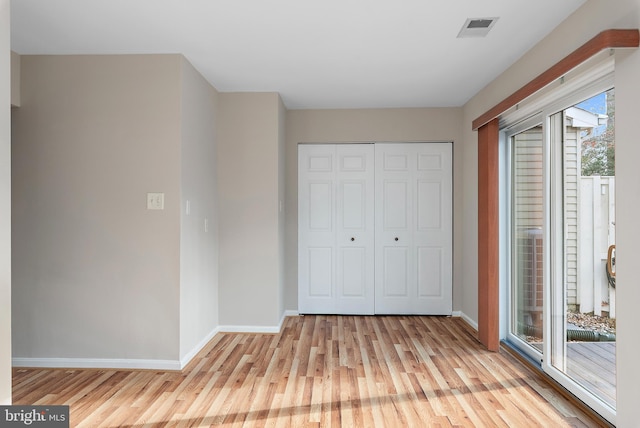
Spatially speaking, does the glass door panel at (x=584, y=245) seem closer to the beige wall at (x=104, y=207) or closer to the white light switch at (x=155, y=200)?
the beige wall at (x=104, y=207)

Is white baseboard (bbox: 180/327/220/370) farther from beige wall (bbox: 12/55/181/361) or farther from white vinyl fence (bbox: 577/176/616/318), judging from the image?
white vinyl fence (bbox: 577/176/616/318)

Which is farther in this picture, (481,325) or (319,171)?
(319,171)

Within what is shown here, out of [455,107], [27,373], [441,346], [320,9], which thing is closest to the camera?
[320,9]

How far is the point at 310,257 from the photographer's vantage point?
539 cm

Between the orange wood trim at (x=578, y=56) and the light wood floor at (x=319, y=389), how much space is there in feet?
6.81

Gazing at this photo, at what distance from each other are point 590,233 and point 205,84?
11.1ft

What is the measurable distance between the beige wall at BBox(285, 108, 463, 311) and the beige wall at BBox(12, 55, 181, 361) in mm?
2039

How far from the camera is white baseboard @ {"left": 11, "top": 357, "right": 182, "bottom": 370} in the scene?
3.46 m

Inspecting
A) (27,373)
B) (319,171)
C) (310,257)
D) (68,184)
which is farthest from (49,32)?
(310,257)

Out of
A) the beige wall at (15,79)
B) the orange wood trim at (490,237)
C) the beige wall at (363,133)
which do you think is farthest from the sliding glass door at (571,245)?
the beige wall at (15,79)

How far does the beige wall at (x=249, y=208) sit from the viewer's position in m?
4.62

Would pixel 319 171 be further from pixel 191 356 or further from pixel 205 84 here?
pixel 191 356

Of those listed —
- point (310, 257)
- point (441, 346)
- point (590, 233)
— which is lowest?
point (441, 346)

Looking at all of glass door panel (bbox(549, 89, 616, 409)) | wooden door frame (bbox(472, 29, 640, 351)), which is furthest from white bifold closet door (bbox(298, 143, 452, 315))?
glass door panel (bbox(549, 89, 616, 409))
